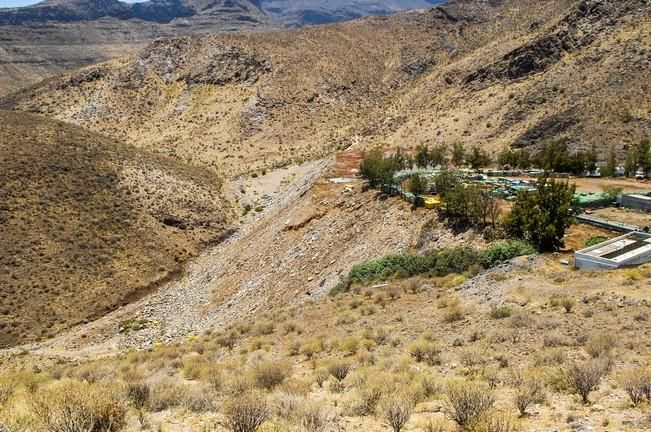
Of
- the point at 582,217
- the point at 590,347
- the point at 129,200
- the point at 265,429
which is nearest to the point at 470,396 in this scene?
the point at 265,429

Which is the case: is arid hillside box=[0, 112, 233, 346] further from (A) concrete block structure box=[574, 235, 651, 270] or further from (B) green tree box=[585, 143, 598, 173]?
(B) green tree box=[585, 143, 598, 173]

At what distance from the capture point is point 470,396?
910 cm

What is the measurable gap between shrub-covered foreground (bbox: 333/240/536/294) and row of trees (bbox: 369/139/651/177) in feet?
43.5

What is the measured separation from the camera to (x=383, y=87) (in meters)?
90.7

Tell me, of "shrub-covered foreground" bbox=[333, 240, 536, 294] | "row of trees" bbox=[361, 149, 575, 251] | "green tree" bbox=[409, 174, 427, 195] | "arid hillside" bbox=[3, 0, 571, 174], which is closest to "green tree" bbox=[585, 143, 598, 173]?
"row of trees" bbox=[361, 149, 575, 251]

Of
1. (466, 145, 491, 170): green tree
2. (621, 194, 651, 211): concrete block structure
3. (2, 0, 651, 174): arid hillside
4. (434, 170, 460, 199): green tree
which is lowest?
(621, 194, 651, 211): concrete block structure

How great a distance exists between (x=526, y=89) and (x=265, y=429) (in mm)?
56900

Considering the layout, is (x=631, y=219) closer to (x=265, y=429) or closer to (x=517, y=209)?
(x=517, y=209)

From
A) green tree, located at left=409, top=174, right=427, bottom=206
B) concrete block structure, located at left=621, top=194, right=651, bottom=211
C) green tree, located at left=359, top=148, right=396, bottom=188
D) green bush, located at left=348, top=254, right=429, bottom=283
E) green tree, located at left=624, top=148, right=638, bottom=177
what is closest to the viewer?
green bush, located at left=348, top=254, right=429, bottom=283

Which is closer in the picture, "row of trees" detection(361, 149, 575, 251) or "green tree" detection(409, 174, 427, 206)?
"row of trees" detection(361, 149, 575, 251)

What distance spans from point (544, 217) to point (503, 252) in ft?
7.71

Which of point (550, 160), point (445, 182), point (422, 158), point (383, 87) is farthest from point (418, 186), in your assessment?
point (383, 87)

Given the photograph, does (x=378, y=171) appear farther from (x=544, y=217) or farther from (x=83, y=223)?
(x=83, y=223)

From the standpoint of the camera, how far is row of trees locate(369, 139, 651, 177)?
37.6 m
